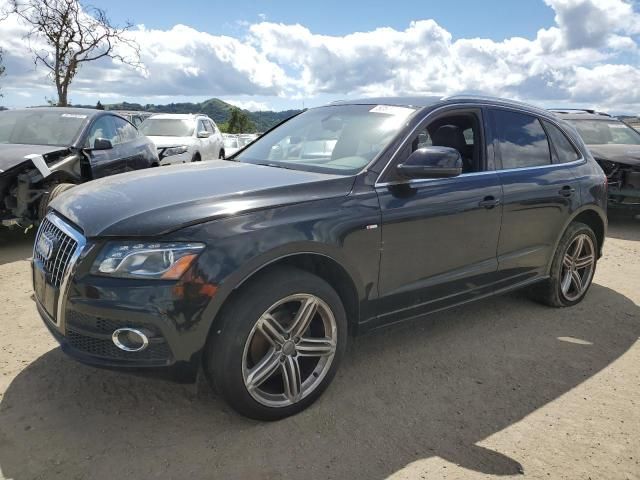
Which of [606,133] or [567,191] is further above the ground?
[606,133]

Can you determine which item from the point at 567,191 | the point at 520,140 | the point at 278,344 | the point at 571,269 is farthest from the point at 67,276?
the point at 571,269

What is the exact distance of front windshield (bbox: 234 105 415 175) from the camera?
3.39 metres

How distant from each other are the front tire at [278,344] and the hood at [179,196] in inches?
16.0

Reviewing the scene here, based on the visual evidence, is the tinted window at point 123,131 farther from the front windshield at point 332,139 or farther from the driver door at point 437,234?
the driver door at point 437,234

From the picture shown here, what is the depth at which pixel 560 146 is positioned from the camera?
15.1ft

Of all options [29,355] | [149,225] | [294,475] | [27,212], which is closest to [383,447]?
[294,475]

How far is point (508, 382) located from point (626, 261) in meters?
4.24

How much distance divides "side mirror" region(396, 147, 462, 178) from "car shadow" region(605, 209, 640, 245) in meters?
6.25

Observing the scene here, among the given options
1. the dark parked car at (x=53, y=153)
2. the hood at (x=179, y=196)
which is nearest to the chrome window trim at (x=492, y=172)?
the hood at (x=179, y=196)

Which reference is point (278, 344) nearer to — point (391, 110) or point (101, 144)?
point (391, 110)

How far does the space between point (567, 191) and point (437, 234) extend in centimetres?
166

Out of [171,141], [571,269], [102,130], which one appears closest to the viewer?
[571,269]

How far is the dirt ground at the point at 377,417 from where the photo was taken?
2.55 meters

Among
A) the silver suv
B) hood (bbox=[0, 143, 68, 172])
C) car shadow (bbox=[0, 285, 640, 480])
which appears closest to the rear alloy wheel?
car shadow (bbox=[0, 285, 640, 480])
